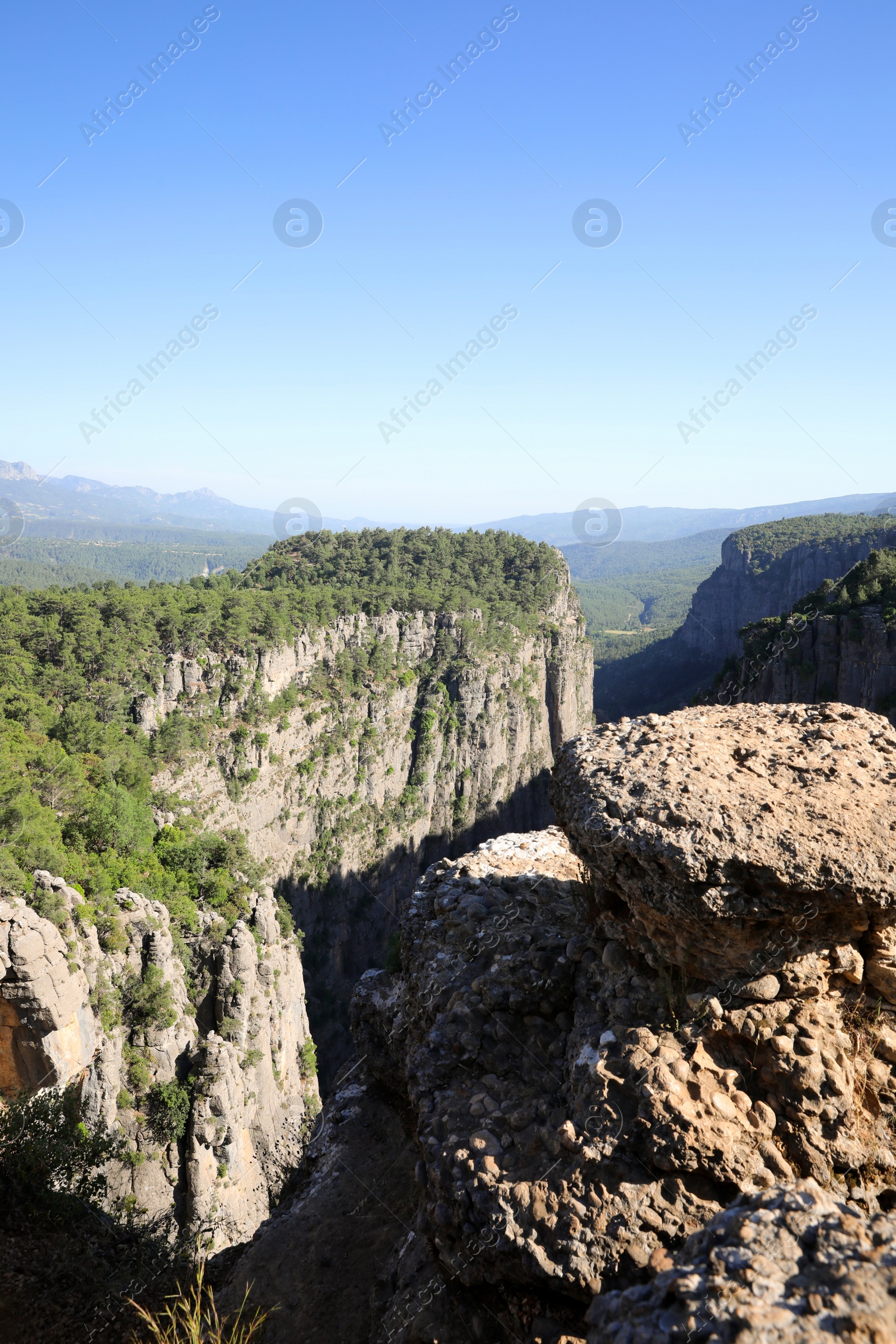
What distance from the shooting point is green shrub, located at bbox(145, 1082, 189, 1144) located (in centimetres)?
2203

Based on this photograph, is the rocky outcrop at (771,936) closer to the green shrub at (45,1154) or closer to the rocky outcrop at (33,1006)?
the green shrub at (45,1154)

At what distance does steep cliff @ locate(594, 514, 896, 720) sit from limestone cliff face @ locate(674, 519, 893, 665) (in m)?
0.14

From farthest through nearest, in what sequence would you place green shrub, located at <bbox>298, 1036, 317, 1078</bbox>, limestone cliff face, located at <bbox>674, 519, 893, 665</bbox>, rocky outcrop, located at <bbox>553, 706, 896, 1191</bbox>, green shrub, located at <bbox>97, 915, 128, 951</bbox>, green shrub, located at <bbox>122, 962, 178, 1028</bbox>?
limestone cliff face, located at <bbox>674, 519, 893, 665</bbox>, green shrub, located at <bbox>298, 1036, 317, 1078</bbox>, green shrub, located at <bbox>122, 962, 178, 1028</bbox>, green shrub, located at <bbox>97, 915, 128, 951</bbox>, rocky outcrop, located at <bbox>553, 706, 896, 1191</bbox>

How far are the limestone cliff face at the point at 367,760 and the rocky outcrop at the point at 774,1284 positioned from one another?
38.9 metres

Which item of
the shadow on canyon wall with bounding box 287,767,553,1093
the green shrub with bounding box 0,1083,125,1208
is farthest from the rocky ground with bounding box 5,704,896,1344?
the shadow on canyon wall with bounding box 287,767,553,1093

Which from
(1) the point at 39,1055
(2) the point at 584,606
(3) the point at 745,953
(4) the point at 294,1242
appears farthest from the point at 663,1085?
(2) the point at 584,606

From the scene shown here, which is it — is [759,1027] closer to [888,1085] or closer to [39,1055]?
[888,1085]

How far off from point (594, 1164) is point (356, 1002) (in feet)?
27.4

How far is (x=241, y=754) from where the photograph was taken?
45.6 metres

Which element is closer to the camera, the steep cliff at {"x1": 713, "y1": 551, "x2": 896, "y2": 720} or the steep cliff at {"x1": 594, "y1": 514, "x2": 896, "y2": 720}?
the steep cliff at {"x1": 713, "y1": 551, "x2": 896, "y2": 720}

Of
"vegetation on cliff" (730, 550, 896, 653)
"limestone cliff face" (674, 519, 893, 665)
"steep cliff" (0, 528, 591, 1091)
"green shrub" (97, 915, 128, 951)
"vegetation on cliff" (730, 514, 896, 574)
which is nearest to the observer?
"green shrub" (97, 915, 128, 951)

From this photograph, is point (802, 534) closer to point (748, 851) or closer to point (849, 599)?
point (849, 599)

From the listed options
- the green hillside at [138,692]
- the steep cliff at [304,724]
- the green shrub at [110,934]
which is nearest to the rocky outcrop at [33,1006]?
the green hillside at [138,692]

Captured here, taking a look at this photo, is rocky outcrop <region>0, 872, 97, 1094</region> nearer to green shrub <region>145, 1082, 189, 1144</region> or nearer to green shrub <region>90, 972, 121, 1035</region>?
green shrub <region>90, 972, 121, 1035</region>
